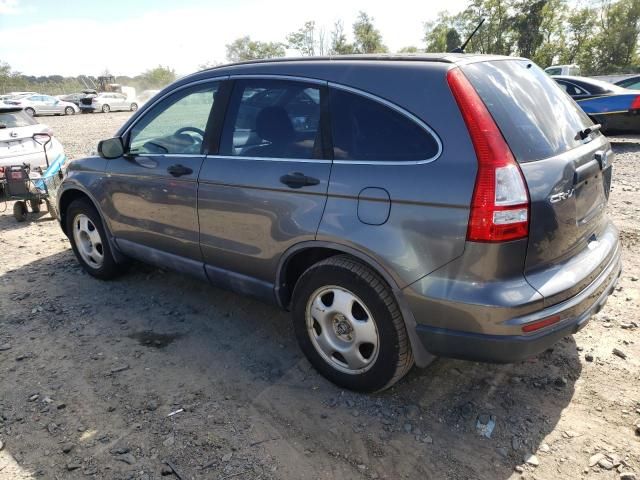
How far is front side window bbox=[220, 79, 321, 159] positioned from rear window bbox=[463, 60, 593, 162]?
2.97ft

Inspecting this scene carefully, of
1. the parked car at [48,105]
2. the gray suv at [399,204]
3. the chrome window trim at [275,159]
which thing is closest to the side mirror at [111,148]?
the gray suv at [399,204]

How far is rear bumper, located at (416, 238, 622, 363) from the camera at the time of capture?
227cm

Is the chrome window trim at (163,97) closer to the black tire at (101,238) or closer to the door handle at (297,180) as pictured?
the black tire at (101,238)

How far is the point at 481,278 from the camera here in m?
2.24

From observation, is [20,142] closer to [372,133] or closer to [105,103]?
[372,133]

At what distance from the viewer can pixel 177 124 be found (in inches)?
148

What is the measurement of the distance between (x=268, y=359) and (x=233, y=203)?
108 centimetres

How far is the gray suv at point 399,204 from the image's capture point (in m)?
2.23

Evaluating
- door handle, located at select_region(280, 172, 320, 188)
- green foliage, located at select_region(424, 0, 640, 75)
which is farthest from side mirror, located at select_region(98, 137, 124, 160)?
green foliage, located at select_region(424, 0, 640, 75)

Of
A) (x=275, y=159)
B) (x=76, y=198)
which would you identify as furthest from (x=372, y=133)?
(x=76, y=198)

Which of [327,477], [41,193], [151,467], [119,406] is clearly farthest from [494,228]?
[41,193]

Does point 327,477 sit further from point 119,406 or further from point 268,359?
point 119,406

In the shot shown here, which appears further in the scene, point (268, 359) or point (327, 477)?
point (268, 359)

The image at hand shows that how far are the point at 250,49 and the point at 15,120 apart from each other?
6366 centimetres
